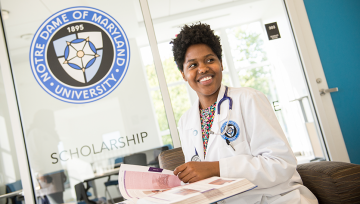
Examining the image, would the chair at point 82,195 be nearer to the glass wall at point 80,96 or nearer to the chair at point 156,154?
the glass wall at point 80,96

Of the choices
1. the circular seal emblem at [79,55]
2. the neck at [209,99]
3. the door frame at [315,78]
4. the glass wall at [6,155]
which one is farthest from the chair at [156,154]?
the door frame at [315,78]

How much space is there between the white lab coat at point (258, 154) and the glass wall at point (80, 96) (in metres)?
1.39

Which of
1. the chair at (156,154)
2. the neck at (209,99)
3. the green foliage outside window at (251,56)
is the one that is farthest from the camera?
the green foliage outside window at (251,56)

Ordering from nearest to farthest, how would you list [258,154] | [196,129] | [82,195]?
1. [258,154]
2. [196,129]
3. [82,195]

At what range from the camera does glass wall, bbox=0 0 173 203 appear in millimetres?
2393

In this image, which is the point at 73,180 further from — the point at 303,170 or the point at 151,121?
the point at 303,170

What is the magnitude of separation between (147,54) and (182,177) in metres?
1.77

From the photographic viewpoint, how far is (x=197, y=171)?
98 centimetres

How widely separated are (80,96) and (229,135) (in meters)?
1.77

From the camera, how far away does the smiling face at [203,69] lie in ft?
4.17

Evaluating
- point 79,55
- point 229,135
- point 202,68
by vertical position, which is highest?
point 79,55

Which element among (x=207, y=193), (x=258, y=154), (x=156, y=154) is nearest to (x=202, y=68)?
(x=258, y=154)

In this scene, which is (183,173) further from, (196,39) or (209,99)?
(196,39)

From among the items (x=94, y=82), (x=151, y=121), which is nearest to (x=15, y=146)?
(x=94, y=82)
